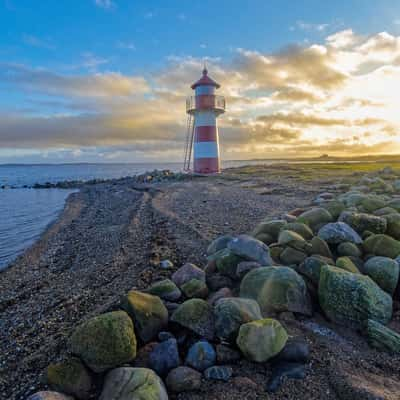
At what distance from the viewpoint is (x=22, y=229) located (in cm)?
1339

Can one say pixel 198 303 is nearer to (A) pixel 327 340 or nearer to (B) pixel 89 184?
(A) pixel 327 340

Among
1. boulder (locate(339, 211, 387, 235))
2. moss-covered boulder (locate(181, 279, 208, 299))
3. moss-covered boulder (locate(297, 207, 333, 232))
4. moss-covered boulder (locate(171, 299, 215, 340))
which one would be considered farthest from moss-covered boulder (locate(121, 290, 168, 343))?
boulder (locate(339, 211, 387, 235))

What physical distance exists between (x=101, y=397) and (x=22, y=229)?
12.8 meters

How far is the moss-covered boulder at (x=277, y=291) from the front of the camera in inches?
142

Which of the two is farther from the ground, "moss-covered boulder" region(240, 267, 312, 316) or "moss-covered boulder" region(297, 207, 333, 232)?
"moss-covered boulder" region(297, 207, 333, 232)

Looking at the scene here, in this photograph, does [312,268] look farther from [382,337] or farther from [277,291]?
[382,337]

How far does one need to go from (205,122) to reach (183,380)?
23897 millimetres

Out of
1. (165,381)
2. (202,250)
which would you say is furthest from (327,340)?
(202,250)

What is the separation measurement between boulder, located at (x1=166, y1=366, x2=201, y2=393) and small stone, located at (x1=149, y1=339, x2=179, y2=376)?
0.35 ft

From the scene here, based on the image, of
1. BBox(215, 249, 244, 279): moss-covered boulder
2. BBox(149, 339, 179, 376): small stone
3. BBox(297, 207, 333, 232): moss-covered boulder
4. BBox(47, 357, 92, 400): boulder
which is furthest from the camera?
BBox(297, 207, 333, 232): moss-covered boulder

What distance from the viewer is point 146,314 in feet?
10.6

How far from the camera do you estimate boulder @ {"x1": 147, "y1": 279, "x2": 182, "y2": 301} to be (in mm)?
3898

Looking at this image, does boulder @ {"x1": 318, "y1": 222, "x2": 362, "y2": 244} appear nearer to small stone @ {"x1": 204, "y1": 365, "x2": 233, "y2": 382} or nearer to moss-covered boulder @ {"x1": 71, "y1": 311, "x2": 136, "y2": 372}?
small stone @ {"x1": 204, "y1": 365, "x2": 233, "y2": 382}

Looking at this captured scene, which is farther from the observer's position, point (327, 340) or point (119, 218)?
point (119, 218)
